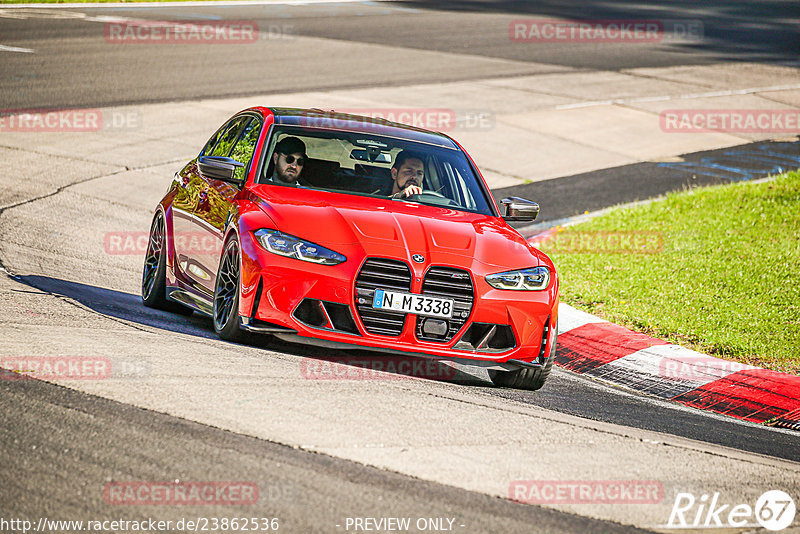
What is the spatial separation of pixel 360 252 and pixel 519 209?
1.86 metres

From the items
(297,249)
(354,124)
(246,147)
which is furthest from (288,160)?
(297,249)

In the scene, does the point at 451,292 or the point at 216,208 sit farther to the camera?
the point at 216,208

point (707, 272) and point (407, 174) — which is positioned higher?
point (407, 174)

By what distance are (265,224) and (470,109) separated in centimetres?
1428

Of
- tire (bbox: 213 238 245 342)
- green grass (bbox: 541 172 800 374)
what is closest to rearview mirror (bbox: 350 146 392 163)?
tire (bbox: 213 238 245 342)

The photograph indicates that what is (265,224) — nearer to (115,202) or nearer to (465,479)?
(465,479)

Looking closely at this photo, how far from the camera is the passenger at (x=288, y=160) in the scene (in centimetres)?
794

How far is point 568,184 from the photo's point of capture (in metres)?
16.3

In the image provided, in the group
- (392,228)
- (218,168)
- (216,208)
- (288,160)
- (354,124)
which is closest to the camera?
(392,228)

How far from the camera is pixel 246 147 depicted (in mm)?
8367

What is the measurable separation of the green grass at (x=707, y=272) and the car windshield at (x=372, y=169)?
221 cm

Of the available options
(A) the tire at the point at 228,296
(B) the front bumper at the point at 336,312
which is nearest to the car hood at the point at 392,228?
(B) the front bumper at the point at 336,312

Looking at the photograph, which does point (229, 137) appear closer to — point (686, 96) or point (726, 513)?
point (726, 513)

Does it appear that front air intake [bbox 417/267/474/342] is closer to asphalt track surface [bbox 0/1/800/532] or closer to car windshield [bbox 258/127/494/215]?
asphalt track surface [bbox 0/1/800/532]
